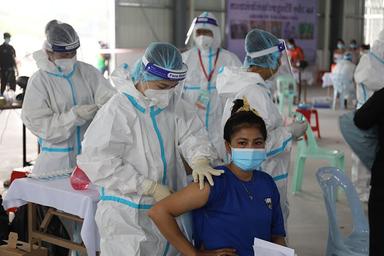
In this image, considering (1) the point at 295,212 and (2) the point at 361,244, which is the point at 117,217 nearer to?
(2) the point at 361,244

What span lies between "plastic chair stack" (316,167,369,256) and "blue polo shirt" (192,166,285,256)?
32.5 inches

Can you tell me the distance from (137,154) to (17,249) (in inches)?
40.8

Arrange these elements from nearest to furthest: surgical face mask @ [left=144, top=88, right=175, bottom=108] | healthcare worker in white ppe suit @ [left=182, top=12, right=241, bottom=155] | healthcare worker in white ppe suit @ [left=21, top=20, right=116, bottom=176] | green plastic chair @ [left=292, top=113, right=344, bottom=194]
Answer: surgical face mask @ [left=144, top=88, right=175, bottom=108], healthcare worker in white ppe suit @ [left=21, top=20, right=116, bottom=176], healthcare worker in white ppe suit @ [left=182, top=12, right=241, bottom=155], green plastic chair @ [left=292, top=113, right=344, bottom=194]

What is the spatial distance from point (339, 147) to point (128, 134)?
199 inches

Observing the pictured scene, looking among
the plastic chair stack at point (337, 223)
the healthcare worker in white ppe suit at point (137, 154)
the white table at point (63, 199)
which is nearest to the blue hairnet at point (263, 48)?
the plastic chair stack at point (337, 223)

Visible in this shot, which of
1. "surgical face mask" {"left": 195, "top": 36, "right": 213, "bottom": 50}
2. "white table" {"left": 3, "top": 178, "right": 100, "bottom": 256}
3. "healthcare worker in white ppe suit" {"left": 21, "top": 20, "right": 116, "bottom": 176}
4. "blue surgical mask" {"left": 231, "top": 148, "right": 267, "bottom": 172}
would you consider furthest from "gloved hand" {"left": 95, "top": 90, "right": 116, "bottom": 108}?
"surgical face mask" {"left": 195, "top": 36, "right": 213, "bottom": 50}

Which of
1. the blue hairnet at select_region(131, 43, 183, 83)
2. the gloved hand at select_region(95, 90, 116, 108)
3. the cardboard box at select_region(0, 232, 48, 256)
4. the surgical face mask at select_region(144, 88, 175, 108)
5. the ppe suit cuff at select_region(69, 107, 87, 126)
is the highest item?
the blue hairnet at select_region(131, 43, 183, 83)

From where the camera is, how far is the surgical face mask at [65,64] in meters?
2.95

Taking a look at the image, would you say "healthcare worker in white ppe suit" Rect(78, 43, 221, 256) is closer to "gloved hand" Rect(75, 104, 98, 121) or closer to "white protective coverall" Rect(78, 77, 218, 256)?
"white protective coverall" Rect(78, 77, 218, 256)

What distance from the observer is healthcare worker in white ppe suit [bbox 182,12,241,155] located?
4188 millimetres

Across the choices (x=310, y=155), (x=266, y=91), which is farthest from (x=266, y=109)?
(x=310, y=155)

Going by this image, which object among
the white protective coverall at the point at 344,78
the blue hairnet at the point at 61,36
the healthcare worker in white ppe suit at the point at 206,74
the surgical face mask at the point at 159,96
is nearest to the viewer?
the surgical face mask at the point at 159,96

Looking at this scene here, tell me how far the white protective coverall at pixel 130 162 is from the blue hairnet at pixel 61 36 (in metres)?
1.08

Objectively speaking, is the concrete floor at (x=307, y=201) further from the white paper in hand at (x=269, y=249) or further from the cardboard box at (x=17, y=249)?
the white paper in hand at (x=269, y=249)
